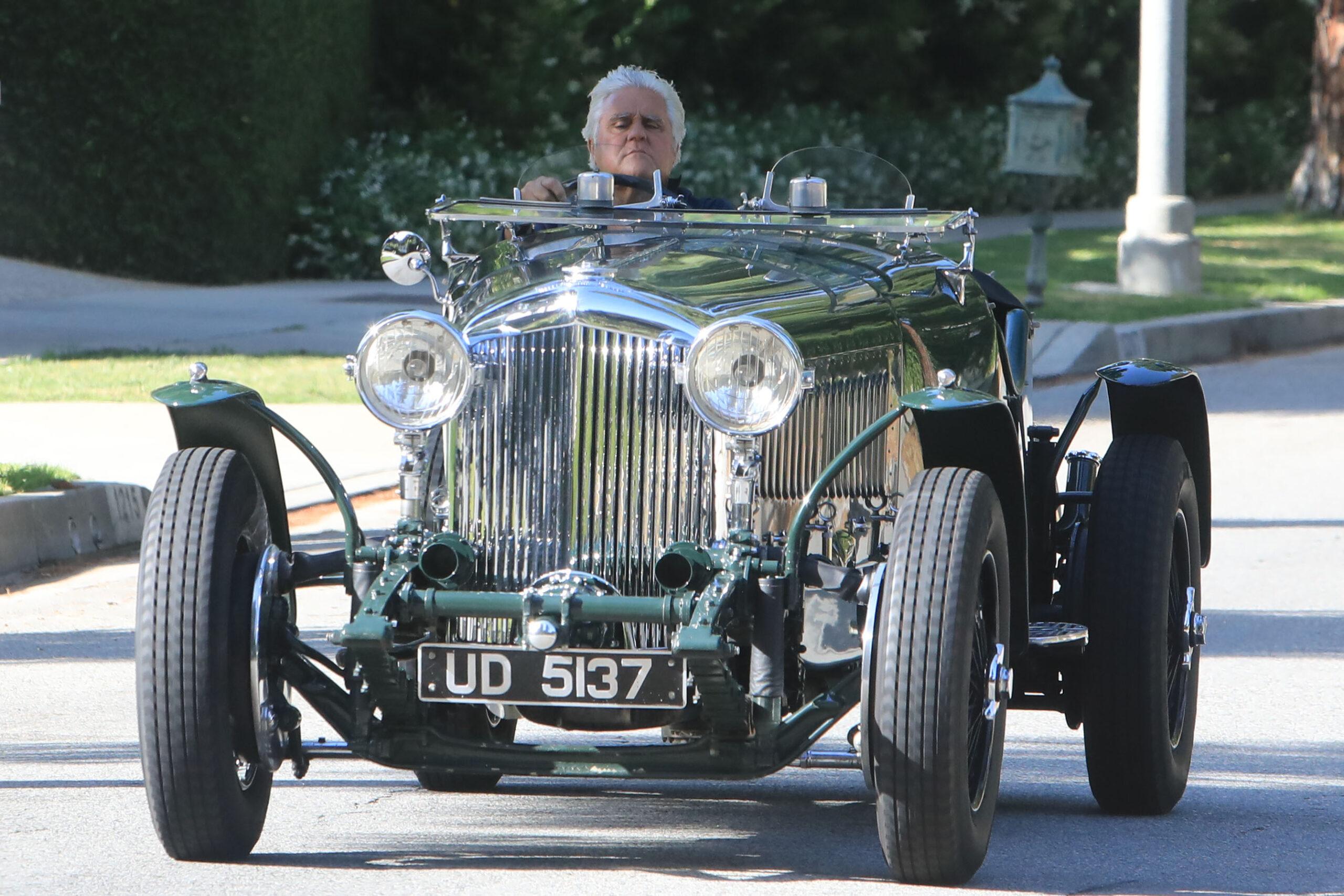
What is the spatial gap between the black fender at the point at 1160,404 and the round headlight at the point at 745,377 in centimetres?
119

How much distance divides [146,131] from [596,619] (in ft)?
43.9

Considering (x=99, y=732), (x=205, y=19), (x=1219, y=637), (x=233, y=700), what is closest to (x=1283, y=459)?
(x=1219, y=637)

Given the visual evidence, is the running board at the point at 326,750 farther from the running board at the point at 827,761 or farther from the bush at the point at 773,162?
the bush at the point at 773,162

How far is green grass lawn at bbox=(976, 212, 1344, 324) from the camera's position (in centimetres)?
1522

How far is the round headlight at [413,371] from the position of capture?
13.4ft

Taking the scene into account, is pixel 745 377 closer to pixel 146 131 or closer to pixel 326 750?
pixel 326 750

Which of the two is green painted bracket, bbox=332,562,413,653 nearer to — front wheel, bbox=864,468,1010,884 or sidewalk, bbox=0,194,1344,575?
front wheel, bbox=864,468,1010,884

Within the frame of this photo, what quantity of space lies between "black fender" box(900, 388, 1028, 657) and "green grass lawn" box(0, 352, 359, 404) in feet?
21.3

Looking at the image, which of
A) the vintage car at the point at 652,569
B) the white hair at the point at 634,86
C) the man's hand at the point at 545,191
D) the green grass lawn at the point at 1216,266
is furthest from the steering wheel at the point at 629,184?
the green grass lawn at the point at 1216,266

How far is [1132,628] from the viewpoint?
15.0 ft

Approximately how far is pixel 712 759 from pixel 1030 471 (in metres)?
1.58

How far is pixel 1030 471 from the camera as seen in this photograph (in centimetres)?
524

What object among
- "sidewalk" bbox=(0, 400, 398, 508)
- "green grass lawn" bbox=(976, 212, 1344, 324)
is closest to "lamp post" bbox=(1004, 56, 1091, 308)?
"green grass lawn" bbox=(976, 212, 1344, 324)

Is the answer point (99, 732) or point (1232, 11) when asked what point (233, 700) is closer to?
point (99, 732)
